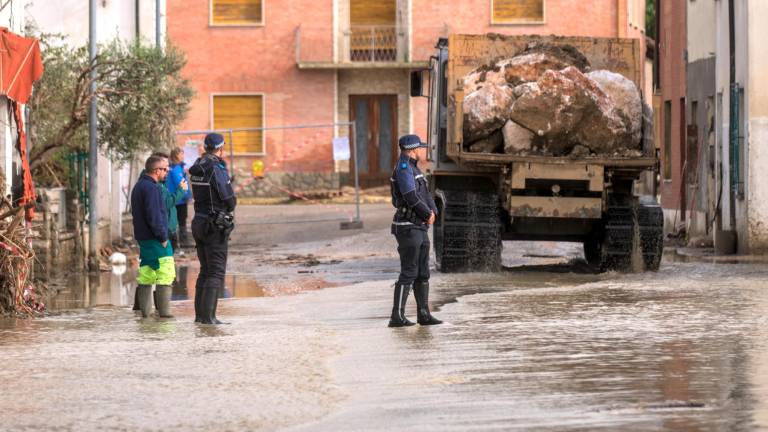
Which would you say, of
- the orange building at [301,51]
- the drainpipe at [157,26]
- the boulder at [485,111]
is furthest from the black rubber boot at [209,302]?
the orange building at [301,51]

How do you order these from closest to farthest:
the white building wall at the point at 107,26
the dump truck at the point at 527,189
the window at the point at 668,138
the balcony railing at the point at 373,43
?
the dump truck at the point at 527,189 < the white building wall at the point at 107,26 < the window at the point at 668,138 < the balcony railing at the point at 373,43

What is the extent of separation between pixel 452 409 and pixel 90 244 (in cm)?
1410

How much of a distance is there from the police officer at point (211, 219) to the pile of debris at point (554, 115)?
5.47 metres

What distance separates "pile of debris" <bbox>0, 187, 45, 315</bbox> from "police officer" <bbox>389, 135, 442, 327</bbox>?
3561mm

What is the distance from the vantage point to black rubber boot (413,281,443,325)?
1375cm

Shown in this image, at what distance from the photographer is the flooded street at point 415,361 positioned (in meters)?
8.85

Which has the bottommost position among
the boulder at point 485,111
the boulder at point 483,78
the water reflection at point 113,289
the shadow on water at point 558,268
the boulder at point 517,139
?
the water reflection at point 113,289

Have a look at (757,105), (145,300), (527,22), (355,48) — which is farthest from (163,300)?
(527,22)

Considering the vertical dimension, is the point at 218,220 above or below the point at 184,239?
above

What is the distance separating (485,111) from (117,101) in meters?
6.36

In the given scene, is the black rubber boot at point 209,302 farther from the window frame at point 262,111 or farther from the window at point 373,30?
the window at point 373,30

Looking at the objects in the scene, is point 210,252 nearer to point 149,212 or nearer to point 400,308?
point 149,212

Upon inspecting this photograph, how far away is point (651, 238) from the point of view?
1975cm

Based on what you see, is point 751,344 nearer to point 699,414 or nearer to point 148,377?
point 699,414
